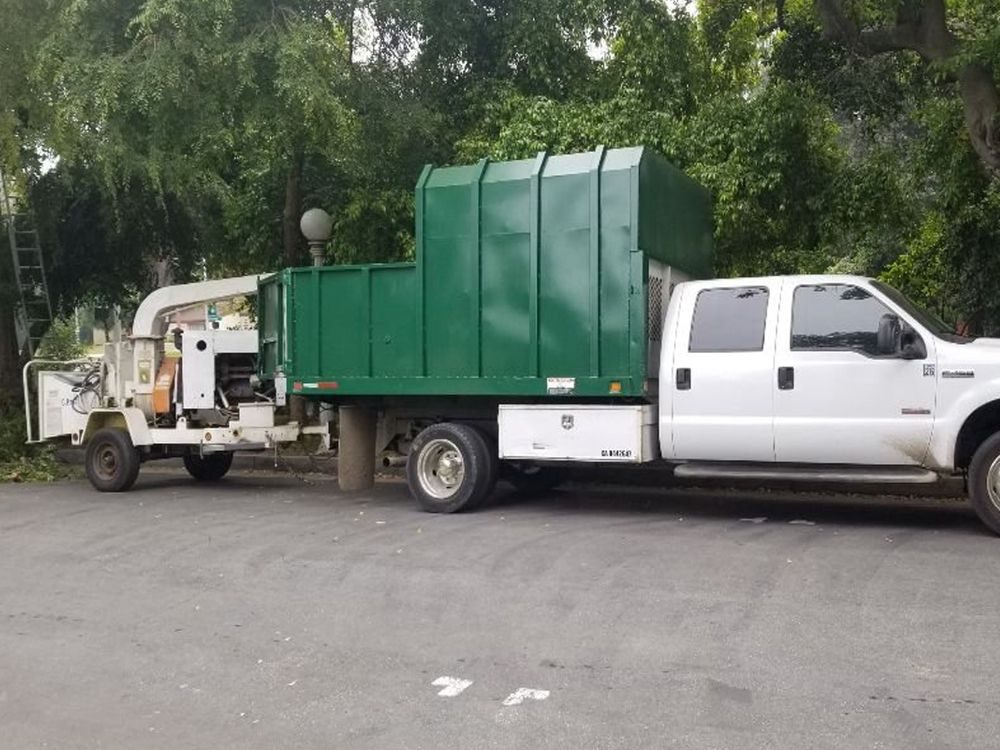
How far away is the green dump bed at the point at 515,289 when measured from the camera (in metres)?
9.55

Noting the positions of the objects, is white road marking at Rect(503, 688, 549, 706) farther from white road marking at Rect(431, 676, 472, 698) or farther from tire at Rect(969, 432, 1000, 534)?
tire at Rect(969, 432, 1000, 534)

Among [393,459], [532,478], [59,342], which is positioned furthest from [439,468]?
[59,342]

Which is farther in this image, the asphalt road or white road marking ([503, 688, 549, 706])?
white road marking ([503, 688, 549, 706])

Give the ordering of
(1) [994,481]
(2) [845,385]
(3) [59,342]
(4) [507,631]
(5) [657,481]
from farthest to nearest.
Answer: (3) [59,342] < (5) [657,481] < (2) [845,385] < (1) [994,481] < (4) [507,631]

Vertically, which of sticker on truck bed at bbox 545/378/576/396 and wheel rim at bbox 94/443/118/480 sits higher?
sticker on truck bed at bbox 545/378/576/396

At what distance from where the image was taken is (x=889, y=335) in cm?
850

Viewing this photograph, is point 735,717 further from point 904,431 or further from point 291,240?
point 291,240

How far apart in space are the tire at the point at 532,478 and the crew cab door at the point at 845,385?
3094mm

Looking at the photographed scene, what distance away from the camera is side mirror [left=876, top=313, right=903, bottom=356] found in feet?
27.9

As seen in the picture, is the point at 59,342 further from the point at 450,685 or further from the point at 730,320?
the point at 450,685

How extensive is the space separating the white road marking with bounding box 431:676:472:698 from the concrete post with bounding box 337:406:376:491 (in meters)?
6.11

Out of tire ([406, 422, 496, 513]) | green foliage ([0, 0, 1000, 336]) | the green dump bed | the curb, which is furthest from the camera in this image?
green foliage ([0, 0, 1000, 336])

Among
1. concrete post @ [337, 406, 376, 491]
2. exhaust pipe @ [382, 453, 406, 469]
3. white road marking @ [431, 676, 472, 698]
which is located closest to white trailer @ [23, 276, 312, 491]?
concrete post @ [337, 406, 376, 491]

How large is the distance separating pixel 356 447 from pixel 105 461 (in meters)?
3.50
